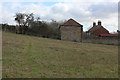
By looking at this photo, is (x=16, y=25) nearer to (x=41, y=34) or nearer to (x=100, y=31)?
(x=41, y=34)

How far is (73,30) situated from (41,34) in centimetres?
1162

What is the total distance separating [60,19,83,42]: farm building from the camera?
41.8 meters

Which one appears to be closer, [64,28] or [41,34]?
[64,28]

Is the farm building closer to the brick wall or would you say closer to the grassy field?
the brick wall

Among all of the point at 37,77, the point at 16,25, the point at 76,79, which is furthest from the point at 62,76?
the point at 16,25

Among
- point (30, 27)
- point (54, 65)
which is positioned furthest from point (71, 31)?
point (54, 65)

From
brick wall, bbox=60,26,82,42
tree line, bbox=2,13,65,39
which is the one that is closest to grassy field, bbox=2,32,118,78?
brick wall, bbox=60,26,82,42

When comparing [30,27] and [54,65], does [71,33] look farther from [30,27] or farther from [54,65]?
[54,65]

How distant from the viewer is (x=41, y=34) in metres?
49.2

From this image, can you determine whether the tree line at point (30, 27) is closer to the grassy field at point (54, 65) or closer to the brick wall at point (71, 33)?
the brick wall at point (71, 33)

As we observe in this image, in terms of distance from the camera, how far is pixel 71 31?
4225cm

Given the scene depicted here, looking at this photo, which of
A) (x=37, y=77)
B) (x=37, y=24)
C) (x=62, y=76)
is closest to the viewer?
(x=37, y=77)

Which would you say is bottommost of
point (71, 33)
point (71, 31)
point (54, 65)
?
point (54, 65)

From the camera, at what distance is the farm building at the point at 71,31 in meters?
41.8
